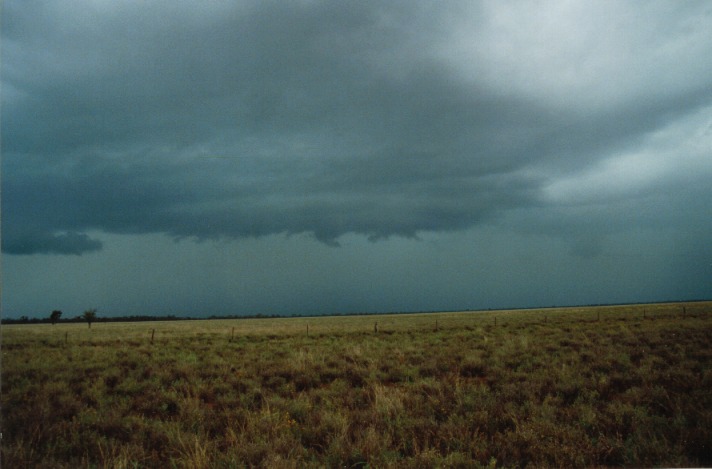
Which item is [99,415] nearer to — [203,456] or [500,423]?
[203,456]

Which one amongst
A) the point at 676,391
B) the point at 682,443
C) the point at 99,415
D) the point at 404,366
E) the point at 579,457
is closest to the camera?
the point at 579,457

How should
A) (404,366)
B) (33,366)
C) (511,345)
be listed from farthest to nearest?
(511,345), (33,366), (404,366)

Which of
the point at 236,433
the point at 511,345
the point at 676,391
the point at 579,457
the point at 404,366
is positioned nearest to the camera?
the point at 579,457

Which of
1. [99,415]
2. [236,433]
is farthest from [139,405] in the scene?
[236,433]

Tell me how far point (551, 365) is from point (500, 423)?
5.13 m

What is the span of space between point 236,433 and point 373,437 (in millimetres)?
2161

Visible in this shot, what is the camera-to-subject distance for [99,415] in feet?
23.8

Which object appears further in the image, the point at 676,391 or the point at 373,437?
the point at 676,391

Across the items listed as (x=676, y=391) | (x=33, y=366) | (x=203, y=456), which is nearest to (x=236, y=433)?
(x=203, y=456)

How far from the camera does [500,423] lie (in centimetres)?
650

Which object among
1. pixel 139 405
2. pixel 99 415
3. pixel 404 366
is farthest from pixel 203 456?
pixel 404 366

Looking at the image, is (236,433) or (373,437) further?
(236,433)

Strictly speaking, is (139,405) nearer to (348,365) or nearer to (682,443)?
(348,365)

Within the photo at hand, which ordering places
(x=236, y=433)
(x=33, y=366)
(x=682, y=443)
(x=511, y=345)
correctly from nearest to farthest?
1. (x=682, y=443)
2. (x=236, y=433)
3. (x=33, y=366)
4. (x=511, y=345)
